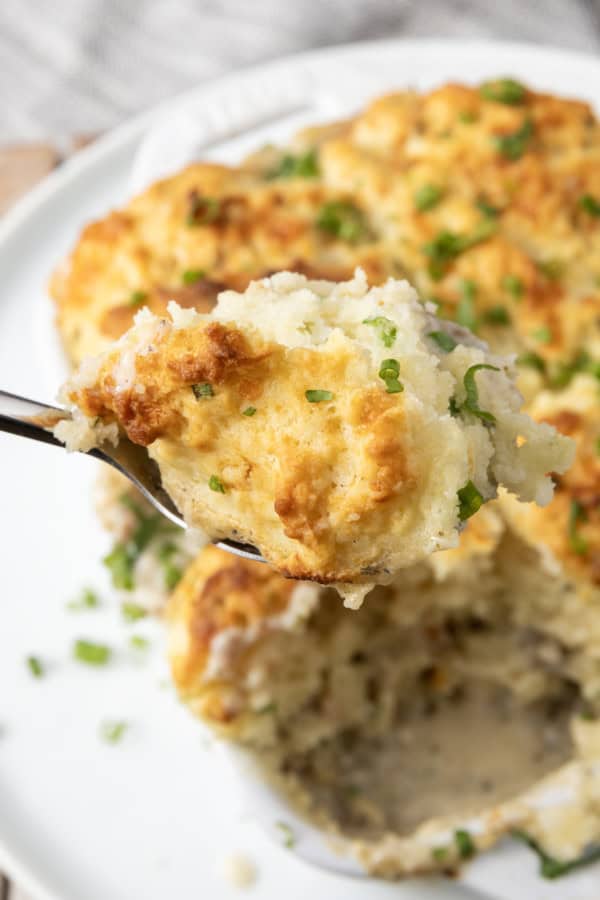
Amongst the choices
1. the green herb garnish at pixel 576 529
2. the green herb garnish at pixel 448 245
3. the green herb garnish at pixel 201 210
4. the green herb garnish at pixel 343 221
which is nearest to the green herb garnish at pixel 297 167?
the green herb garnish at pixel 343 221

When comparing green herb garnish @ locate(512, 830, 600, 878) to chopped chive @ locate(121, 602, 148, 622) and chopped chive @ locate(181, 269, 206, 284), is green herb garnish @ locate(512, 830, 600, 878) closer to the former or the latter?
chopped chive @ locate(121, 602, 148, 622)

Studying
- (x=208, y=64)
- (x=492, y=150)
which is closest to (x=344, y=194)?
(x=492, y=150)

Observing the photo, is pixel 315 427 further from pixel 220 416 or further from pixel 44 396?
pixel 44 396

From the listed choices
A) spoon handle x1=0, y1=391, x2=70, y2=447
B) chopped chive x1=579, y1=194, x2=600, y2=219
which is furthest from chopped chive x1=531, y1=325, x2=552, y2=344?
spoon handle x1=0, y1=391, x2=70, y2=447

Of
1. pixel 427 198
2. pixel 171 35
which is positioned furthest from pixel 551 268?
pixel 171 35

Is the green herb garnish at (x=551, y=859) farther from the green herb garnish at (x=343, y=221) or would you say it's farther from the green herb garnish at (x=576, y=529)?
the green herb garnish at (x=343, y=221)

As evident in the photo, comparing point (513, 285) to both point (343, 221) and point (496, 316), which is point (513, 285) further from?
point (343, 221)

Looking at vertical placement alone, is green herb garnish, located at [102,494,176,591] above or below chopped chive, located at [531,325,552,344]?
below
